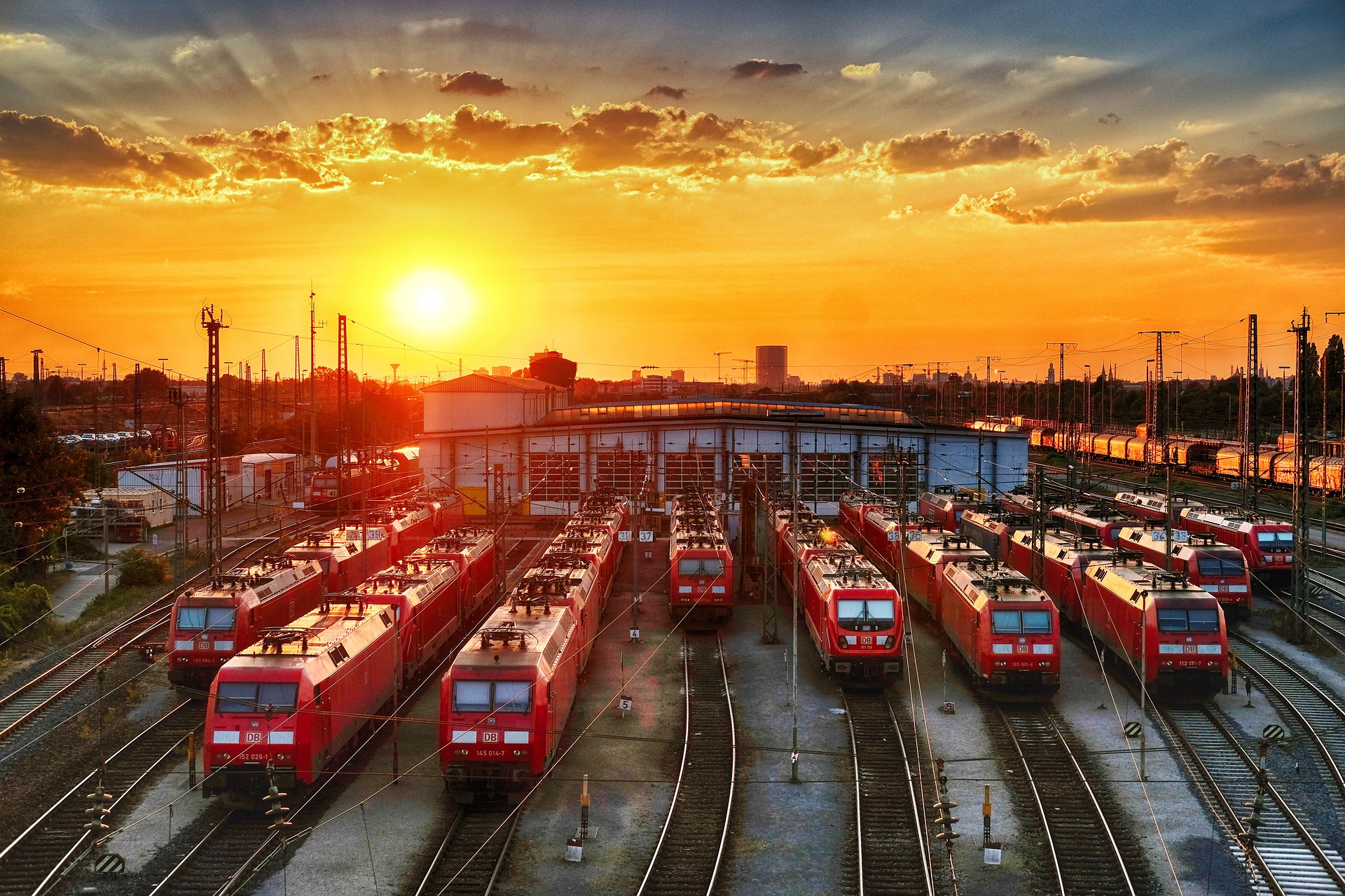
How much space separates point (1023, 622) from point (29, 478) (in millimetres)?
43575

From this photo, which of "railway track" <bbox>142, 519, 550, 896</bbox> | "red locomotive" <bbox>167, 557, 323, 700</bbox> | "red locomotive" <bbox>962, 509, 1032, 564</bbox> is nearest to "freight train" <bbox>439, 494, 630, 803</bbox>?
"railway track" <bbox>142, 519, 550, 896</bbox>

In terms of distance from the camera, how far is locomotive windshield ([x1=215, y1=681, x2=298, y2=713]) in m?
19.5

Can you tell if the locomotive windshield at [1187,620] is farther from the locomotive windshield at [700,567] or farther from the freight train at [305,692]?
the freight train at [305,692]

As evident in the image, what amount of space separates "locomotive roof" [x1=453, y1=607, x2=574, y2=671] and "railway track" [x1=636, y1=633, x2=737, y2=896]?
13.8 feet

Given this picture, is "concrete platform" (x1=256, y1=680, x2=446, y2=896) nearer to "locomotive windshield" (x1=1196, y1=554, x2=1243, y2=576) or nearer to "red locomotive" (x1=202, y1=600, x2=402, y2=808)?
"red locomotive" (x1=202, y1=600, x2=402, y2=808)

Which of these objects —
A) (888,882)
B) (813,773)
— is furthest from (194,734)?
(888,882)

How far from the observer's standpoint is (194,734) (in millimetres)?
24797

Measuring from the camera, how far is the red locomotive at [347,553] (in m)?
34.6

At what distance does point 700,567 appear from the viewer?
115ft

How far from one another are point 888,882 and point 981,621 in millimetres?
10282

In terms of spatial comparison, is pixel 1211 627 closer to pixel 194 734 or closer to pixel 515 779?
pixel 515 779

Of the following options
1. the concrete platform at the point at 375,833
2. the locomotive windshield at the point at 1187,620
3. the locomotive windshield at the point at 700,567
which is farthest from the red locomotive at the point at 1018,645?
the concrete platform at the point at 375,833

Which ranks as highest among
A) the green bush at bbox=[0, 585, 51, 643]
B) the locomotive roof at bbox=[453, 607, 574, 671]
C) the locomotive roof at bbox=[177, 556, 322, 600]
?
the locomotive roof at bbox=[177, 556, 322, 600]

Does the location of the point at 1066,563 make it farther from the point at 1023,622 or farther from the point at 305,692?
the point at 305,692
